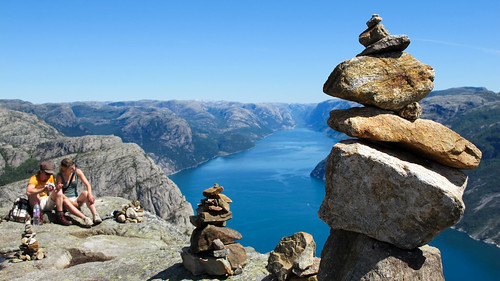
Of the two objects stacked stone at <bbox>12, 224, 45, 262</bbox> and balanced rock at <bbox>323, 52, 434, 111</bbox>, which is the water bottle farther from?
balanced rock at <bbox>323, 52, 434, 111</bbox>

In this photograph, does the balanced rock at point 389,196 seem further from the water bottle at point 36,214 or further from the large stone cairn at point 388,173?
the water bottle at point 36,214

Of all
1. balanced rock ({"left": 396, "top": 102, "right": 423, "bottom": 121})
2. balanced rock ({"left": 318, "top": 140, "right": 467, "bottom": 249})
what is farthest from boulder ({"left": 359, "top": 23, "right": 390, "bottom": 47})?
balanced rock ({"left": 318, "top": 140, "right": 467, "bottom": 249})

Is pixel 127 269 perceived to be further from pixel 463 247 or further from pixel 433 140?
pixel 463 247

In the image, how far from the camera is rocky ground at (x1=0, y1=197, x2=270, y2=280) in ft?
47.3

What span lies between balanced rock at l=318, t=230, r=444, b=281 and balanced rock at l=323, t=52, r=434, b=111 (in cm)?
475

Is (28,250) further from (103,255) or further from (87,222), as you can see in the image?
(87,222)

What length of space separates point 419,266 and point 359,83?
617 cm

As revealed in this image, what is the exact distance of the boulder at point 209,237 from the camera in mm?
14328

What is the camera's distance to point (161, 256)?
653 inches

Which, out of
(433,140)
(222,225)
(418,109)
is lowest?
(222,225)

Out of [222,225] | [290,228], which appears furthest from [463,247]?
[222,225]

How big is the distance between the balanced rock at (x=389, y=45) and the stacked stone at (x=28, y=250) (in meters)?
17.6

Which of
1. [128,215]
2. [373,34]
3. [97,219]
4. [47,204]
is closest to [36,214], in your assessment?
[47,204]

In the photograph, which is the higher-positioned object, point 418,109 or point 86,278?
point 418,109
